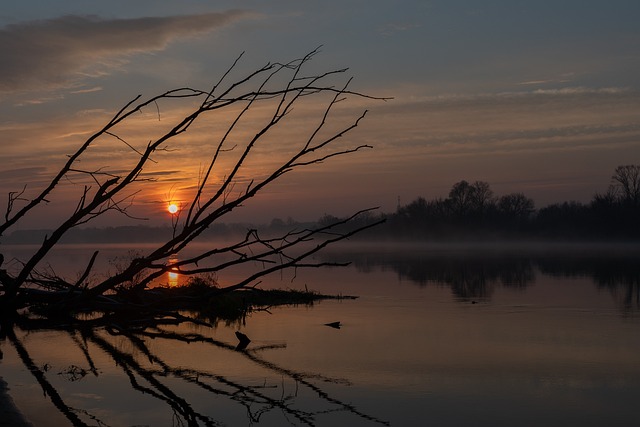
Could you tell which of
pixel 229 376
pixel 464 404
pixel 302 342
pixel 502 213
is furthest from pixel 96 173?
pixel 502 213

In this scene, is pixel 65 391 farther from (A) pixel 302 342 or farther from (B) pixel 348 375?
(A) pixel 302 342

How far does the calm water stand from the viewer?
40.6ft

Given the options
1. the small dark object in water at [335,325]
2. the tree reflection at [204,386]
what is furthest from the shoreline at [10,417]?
the small dark object in water at [335,325]

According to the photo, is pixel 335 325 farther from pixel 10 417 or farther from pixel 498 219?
pixel 498 219

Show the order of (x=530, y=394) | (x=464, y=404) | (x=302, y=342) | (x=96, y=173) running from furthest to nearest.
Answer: (x=302, y=342) → (x=530, y=394) → (x=464, y=404) → (x=96, y=173)

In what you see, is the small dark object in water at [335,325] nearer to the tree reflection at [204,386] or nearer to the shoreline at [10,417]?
the tree reflection at [204,386]

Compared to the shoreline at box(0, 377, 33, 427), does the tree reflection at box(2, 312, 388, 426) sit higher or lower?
lower

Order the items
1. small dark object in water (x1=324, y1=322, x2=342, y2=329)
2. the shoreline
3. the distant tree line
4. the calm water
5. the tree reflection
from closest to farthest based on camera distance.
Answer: the shoreline → the tree reflection → the calm water → small dark object in water (x1=324, y1=322, x2=342, y2=329) → the distant tree line

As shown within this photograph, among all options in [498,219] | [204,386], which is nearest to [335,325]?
[204,386]

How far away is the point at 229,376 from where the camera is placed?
15.2m

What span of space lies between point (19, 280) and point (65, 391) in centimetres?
1095

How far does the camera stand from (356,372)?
16.2 meters

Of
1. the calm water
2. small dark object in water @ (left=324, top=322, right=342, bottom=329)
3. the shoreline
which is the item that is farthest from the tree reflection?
small dark object in water @ (left=324, top=322, right=342, bottom=329)

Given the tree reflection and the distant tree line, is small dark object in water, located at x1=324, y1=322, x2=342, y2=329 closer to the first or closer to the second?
the tree reflection
